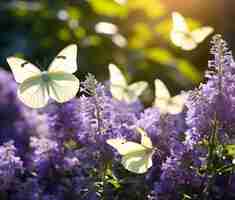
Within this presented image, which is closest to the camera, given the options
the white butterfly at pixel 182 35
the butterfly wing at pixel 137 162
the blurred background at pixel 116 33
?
the butterfly wing at pixel 137 162

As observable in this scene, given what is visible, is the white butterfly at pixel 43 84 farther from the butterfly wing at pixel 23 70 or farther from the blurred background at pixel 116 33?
the blurred background at pixel 116 33

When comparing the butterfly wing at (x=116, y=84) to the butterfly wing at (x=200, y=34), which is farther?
the butterfly wing at (x=200, y=34)

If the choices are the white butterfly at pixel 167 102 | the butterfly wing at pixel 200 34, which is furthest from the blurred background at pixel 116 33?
the white butterfly at pixel 167 102

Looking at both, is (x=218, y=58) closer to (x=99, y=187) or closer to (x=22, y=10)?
(x=99, y=187)

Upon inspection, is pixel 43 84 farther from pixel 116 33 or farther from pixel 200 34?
pixel 116 33

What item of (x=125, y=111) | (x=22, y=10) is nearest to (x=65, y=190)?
(x=125, y=111)

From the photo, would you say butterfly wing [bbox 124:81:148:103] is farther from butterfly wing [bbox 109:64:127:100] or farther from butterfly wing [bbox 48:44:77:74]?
butterfly wing [bbox 48:44:77:74]
